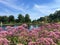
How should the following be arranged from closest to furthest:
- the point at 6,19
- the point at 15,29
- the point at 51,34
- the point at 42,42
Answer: the point at 42,42 < the point at 51,34 < the point at 15,29 < the point at 6,19

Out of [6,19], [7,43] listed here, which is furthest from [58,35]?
[6,19]

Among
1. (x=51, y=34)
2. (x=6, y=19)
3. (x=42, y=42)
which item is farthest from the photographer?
(x=6, y=19)

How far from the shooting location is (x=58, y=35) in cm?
810

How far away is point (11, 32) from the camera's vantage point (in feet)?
27.7

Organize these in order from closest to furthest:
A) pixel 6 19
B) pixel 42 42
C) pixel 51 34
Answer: pixel 42 42 → pixel 51 34 → pixel 6 19

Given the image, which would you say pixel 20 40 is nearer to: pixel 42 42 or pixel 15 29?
pixel 15 29

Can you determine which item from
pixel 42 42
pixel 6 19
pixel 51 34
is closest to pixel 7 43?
pixel 42 42

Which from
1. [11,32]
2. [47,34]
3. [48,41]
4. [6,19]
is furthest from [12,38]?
[6,19]

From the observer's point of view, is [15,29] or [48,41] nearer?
[48,41]

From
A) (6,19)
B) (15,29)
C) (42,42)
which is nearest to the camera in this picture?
(42,42)

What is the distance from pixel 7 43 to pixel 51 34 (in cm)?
173

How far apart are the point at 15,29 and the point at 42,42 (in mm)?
2254

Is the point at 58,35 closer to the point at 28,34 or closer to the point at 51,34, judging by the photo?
the point at 51,34

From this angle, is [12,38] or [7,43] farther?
[12,38]
